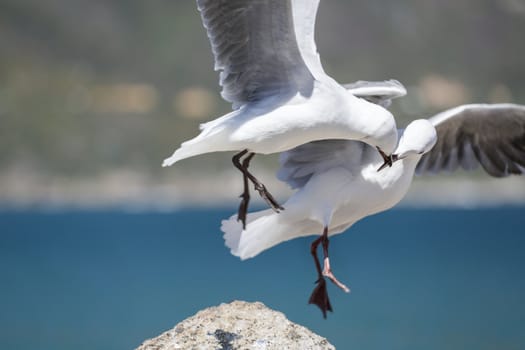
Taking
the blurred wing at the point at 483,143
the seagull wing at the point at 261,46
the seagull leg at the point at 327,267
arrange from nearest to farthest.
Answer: the seagull wing at the point at 261,46
the seagull leg at the point at 327,267
the blurred wing at the point at 483,143

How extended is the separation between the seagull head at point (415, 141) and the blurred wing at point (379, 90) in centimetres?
73

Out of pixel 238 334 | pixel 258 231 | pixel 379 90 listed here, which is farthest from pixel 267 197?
pixel 379 90

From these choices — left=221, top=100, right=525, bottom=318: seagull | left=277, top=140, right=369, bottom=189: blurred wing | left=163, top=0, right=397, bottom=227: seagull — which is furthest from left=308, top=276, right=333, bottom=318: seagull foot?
left=163, top=0, right=397, bottom=227: seagull

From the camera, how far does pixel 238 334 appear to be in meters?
7.23

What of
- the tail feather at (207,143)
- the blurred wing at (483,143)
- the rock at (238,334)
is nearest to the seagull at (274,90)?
the tail feather at (207,143)

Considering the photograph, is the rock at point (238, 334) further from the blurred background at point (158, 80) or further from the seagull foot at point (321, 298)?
the blurred background at point (158, 80)

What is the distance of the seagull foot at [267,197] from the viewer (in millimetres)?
7660

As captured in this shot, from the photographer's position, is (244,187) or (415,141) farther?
(244,187)

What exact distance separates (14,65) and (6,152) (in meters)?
15.6

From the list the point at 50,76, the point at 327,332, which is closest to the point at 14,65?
the point at 50,76

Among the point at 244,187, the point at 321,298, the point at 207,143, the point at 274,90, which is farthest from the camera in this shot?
the point at 321,298

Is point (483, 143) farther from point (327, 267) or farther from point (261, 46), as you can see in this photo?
point (261, 46)

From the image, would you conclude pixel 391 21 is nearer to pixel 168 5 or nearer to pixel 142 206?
pixel 168 5

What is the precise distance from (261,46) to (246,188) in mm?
1226
